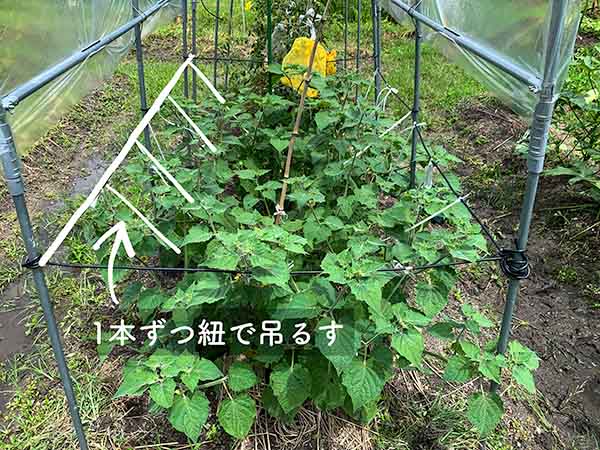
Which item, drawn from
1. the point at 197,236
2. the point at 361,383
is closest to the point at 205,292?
the point at 197,236

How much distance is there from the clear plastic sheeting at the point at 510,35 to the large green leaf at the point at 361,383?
0.76 meters

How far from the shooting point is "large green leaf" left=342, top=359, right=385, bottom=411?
1447mm

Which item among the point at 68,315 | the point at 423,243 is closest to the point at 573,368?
the point at 423,243

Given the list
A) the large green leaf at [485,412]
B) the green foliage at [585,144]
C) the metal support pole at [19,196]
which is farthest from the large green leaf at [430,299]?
the green foliage at [585,144]

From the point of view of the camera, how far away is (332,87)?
7.89ft

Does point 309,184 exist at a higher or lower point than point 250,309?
higher

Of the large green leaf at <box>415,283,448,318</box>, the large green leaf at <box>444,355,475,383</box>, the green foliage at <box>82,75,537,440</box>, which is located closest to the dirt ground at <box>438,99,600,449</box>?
the green foliage at <box>82,75,537,440</box>

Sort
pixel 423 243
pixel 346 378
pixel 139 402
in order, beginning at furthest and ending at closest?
pixel 139 402, pixel 423 243, pixel 346 378

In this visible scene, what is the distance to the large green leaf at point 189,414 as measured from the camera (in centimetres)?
→ 140

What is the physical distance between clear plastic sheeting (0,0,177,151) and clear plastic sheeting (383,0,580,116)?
43.8 inches

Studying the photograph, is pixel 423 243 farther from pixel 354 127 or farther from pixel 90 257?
pixel 90 257

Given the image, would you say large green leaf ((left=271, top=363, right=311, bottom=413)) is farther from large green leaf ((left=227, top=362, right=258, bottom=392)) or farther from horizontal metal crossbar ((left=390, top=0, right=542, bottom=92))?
horizontal metal crossbar ((left=390, top=0, right=542, bottom=92))

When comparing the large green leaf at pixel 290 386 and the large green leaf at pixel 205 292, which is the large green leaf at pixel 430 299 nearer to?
the large green leaf at pixel 290 386

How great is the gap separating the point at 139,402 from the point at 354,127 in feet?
3.98
